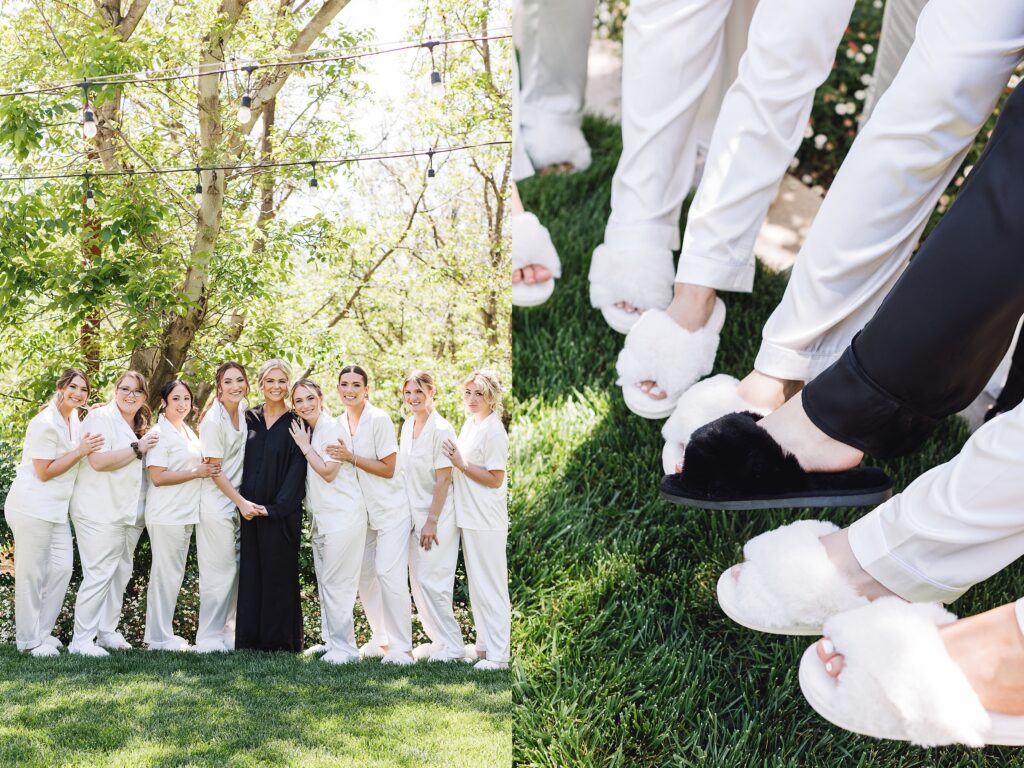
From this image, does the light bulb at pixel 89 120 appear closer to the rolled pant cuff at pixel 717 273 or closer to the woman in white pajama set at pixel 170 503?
the woman in white pajama set at pixel 170 503

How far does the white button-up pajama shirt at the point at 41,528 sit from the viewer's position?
7.61 ft

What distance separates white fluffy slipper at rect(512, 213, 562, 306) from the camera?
2156 millimetres

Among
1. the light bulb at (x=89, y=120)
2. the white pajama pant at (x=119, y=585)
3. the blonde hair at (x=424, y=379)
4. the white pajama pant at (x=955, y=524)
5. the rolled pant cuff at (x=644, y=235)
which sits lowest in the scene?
the white pajama pant at (x=119, y=585)

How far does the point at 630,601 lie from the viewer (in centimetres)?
167

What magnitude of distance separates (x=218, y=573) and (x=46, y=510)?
466mm

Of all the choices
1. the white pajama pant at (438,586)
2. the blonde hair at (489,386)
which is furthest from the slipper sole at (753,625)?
the white pajama pant at (438,586)

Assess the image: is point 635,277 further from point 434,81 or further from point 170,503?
point 170,503

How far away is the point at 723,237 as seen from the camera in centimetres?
175

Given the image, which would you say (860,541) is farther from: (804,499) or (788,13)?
(788,13)

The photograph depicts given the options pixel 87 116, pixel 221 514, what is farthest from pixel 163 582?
pixel 87 116

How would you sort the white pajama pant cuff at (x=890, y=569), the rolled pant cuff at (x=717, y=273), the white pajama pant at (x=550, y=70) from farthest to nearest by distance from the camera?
the white pajama pant at (x=550, y=70) < the rolled pant cuff at (x=717, y=273) < the white pajama pant cuff at (x=890, y=569)

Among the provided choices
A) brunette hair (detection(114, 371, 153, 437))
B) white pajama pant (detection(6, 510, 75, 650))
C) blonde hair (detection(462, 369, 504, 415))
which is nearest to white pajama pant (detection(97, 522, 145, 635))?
white pajama pant (detection(6, 510, 75, 650))

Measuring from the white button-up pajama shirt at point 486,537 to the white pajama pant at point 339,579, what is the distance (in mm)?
302

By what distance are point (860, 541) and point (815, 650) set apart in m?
0.17
